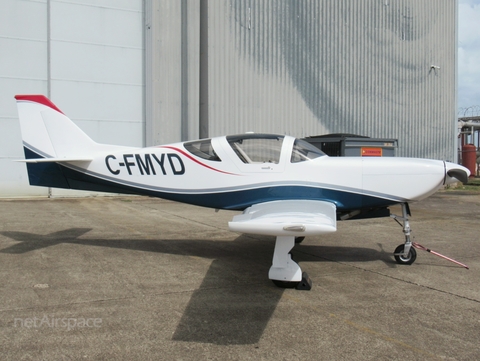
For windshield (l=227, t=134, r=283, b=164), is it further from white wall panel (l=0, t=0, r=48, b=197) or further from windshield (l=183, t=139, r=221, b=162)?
white wall panel (l=0, t=0, r=48, b=197)

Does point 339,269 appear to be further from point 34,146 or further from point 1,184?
point 1,184

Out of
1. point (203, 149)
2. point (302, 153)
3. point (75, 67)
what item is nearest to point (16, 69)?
point (75, 67)

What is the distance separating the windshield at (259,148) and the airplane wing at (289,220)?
83 centimetres

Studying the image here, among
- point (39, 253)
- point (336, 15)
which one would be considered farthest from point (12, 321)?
point (336, 15)

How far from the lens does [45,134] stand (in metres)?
6.95

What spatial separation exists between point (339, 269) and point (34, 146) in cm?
503

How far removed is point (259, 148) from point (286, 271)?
1948mm

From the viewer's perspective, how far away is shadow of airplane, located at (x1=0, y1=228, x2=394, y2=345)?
379cm

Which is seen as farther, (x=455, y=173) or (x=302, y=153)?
(x=302, y=153)
